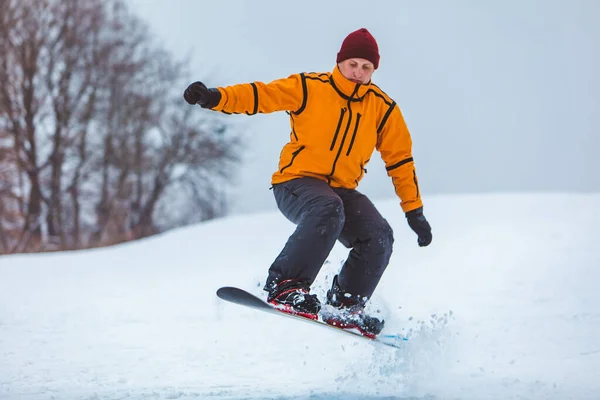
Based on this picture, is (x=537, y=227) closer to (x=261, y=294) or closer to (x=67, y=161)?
(x=261, y=294)

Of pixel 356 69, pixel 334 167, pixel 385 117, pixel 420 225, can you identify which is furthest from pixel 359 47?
pixel 420 225

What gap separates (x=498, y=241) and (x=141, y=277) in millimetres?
3705

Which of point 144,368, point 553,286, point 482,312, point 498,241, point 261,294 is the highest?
point 498,241

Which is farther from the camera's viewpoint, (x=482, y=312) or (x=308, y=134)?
(x=482, y=312)

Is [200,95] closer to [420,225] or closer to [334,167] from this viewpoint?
[334,167]

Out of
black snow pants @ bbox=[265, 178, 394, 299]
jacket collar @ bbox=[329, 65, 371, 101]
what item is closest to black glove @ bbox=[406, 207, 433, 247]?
black snow pants @ bbox=[265, 178, 394, 299]

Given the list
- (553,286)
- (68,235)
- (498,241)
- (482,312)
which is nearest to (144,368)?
(482,312)

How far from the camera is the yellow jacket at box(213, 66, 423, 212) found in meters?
3.26

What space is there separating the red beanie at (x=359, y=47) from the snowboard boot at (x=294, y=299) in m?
1.17

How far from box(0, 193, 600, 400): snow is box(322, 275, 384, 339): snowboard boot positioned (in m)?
0.10

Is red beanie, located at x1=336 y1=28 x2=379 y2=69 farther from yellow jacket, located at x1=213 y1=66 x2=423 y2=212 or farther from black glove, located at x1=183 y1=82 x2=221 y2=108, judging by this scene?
black glove, located at x1=183 y1=82 x2=221 y2=108

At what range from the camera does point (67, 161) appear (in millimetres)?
20609

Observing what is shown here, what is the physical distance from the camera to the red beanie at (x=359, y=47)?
3412 mm

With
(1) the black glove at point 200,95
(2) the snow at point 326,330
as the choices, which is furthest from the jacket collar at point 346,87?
(2) the snow at point 326,330
